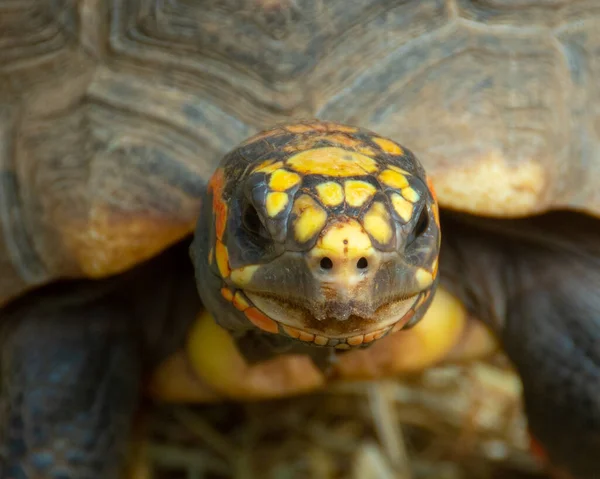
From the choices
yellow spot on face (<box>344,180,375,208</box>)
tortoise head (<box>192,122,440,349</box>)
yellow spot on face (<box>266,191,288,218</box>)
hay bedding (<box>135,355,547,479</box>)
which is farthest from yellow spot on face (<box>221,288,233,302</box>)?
hay bedding (<box>135,355,547,479</box>)

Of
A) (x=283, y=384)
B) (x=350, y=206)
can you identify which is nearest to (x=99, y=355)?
(x=283, y=384)

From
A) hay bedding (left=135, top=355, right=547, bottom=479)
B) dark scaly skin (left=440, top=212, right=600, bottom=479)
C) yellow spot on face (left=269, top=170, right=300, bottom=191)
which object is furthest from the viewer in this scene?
hay bedding (left=135, top=355, right=547, bottom=479)

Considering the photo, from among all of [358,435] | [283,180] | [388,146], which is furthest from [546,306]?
[358,435]

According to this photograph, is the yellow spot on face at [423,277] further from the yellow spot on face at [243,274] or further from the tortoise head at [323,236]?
the yellow spot on face at [243,274]

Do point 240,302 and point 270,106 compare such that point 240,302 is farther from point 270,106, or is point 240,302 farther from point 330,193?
point 270,106

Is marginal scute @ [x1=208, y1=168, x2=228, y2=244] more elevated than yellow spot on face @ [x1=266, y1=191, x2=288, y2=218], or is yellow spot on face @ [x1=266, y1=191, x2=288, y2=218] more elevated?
yellow spot on face @ [x1=266, y1=191, x2=288, y2=218]

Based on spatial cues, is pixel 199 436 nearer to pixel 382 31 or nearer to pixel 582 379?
pixel 582 379

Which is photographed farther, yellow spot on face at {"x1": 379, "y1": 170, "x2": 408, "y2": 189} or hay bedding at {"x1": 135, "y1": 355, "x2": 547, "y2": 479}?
hay bedding at {"x1": 135, "y1": 355, "x2": 547, "y2": 479}

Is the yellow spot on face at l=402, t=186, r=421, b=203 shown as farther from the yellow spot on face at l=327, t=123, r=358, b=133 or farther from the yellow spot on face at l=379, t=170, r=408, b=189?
the yellow spot on face at l=327, t=123, r=358, b=133
